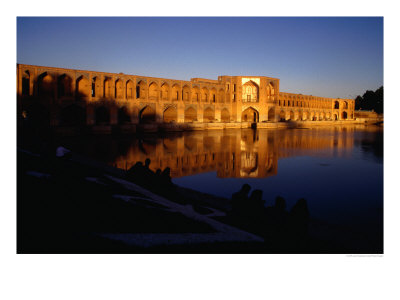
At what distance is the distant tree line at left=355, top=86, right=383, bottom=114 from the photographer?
1812 inches

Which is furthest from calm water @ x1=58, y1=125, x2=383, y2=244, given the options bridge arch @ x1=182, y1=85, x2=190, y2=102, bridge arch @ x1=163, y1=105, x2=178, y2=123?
bridge arch @ x1=182, y1=85, x2=190, y2=102

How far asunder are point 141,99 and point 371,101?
43.6 m

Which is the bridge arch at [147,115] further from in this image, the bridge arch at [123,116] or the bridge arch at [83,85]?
the bridge arch at [83,85]

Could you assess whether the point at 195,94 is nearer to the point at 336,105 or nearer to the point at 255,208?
the point at 255,208

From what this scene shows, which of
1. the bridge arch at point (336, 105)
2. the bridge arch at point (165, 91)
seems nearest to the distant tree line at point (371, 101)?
the bridge arch at point (336, 105)

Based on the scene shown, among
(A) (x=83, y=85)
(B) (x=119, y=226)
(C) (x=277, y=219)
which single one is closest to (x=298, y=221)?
(C) (x=277, y=219)

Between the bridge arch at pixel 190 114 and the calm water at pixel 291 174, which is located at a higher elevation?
the bridge arch at pixel 190 114

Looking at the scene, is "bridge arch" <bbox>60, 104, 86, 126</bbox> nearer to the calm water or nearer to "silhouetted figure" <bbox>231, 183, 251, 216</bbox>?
the calm water

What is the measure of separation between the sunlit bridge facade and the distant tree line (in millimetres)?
18143

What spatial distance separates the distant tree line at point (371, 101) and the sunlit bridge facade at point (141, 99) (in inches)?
714

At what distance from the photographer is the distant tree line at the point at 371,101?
1812 inches

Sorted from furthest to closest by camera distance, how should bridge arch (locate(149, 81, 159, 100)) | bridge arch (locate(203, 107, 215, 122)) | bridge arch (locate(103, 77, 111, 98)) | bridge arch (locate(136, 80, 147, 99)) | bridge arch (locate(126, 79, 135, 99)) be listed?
bridge arch (locate(203, 107, 215, 122)) → bridge arch (locate(149, 81, 159, 100)) → bridge arch (locate(136, 80, 147, 99)) → bridge arch (locate(126, 79, 135, 99)) → bridge arch (locate(103, 77, 111, 98))
